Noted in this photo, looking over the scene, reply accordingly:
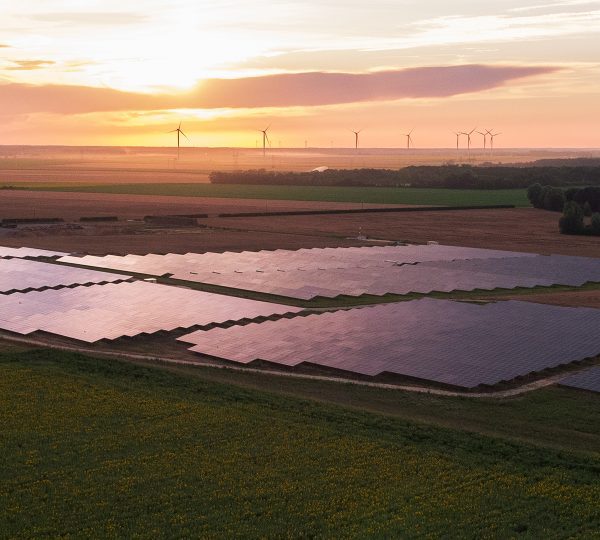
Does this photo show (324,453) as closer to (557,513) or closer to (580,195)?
(557,513)

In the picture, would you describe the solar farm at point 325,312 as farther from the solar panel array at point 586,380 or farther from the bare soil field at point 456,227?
the bare soil field at point 456,227

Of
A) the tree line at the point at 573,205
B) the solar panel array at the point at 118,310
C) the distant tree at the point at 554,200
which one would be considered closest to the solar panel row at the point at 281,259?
the solar panel array at the point at 118,310

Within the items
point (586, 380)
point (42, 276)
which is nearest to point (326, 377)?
point (586, 380)

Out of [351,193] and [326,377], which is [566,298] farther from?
[351,193]

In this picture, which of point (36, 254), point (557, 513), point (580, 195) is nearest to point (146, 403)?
point (557, 513)

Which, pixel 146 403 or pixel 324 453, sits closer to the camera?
pixel 324 453
